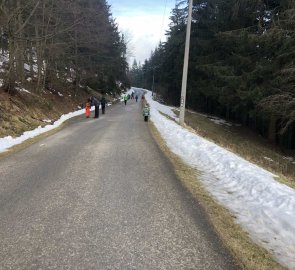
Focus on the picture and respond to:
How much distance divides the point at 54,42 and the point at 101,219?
30.4m

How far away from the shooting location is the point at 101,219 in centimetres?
626

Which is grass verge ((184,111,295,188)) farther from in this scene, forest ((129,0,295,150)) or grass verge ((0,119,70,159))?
grass verge ((0,119,70,159))

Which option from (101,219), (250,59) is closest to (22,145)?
(101,219)

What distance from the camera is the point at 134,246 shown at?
206 inches

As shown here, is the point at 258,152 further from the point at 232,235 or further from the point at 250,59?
the point at 232,235

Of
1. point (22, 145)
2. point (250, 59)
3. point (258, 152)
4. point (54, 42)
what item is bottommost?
point (258, 152)

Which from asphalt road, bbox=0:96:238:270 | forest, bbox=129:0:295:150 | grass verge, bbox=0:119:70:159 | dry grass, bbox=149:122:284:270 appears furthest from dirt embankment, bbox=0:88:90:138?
forest, bbox=129:0:295:150

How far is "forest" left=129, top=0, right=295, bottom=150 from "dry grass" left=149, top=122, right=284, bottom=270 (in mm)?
14767

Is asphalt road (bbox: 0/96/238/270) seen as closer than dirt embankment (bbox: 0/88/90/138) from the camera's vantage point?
Yes

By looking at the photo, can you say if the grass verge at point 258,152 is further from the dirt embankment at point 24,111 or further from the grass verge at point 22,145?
the dirt embankment at point 24,111

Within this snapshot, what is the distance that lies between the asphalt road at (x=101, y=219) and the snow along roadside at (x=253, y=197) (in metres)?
0.76

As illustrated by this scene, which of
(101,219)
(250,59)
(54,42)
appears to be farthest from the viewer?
(54,42)

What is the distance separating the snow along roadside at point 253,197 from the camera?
5695mm

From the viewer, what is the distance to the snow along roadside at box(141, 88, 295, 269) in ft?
18.7
